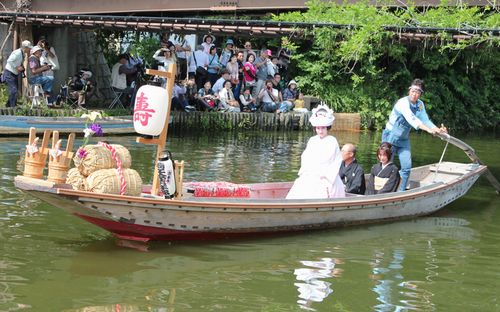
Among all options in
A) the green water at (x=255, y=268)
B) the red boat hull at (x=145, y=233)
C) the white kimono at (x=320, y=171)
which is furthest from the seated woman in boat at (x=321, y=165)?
the red boat hull at (x=145, y=233)

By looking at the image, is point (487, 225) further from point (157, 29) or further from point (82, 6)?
point (82, 6)

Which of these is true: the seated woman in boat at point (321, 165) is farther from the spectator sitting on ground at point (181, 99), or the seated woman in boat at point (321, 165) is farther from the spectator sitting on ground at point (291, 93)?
the spectator sitting on ground at point (291, 93)

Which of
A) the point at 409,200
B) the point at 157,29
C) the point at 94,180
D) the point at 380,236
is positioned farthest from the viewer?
the point at 157,29

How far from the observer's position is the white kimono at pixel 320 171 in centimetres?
1098

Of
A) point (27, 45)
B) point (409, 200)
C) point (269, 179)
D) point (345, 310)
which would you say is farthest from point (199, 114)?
point (345, 310)

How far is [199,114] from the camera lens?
23375 millimetres

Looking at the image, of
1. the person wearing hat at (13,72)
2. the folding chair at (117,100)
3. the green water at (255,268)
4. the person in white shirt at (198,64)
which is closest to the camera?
the green water at (255,268)

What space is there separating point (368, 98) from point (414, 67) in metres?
2.65

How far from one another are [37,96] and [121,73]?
2.67 meters

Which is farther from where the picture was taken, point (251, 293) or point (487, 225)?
point (487, 225)

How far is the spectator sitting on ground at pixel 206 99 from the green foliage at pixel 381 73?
9.90 feet

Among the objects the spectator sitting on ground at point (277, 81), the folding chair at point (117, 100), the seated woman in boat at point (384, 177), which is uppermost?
the spectator sitting on ground at point (277, 81)

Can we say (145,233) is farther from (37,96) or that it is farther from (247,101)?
(247,101)

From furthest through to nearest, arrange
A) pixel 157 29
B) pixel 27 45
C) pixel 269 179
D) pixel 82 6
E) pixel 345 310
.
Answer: pixel 82 6 → pixel 157 29 → pixel 27 45 → pixel 269 179 → pixel 345 310
